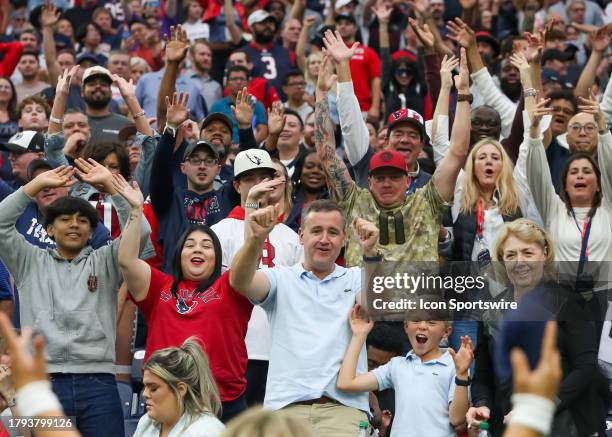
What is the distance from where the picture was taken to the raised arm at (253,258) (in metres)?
6.29

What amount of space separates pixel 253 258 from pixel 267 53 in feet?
29.9

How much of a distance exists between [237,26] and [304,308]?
10.8m

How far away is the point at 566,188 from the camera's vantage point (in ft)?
28.2

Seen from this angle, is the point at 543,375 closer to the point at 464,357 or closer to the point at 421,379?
the point at 464,357

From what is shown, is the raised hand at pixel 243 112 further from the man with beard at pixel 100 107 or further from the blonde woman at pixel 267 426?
the blonde woman at pixel 267 426

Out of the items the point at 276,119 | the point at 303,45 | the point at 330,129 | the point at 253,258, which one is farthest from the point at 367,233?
the point at 303,45

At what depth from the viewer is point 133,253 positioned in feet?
23.0

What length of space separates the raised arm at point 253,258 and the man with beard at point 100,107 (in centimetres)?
484

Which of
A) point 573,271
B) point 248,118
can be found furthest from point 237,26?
point 573,271

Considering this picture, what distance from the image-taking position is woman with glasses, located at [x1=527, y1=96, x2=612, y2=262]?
8.34m

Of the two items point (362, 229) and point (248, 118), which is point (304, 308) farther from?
point (248, 118)

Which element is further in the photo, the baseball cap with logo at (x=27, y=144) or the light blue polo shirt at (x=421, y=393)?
the baseball cap with logo at (x=27, y=144)

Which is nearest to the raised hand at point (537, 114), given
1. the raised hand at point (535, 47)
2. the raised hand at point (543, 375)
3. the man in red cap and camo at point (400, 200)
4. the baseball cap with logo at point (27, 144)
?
the man in red cap and camo at point (400, 200)

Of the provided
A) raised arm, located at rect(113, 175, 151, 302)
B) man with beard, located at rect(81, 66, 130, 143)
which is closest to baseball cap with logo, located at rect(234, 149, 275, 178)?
raised arm, located at rect(113, 175, 151, 302)
